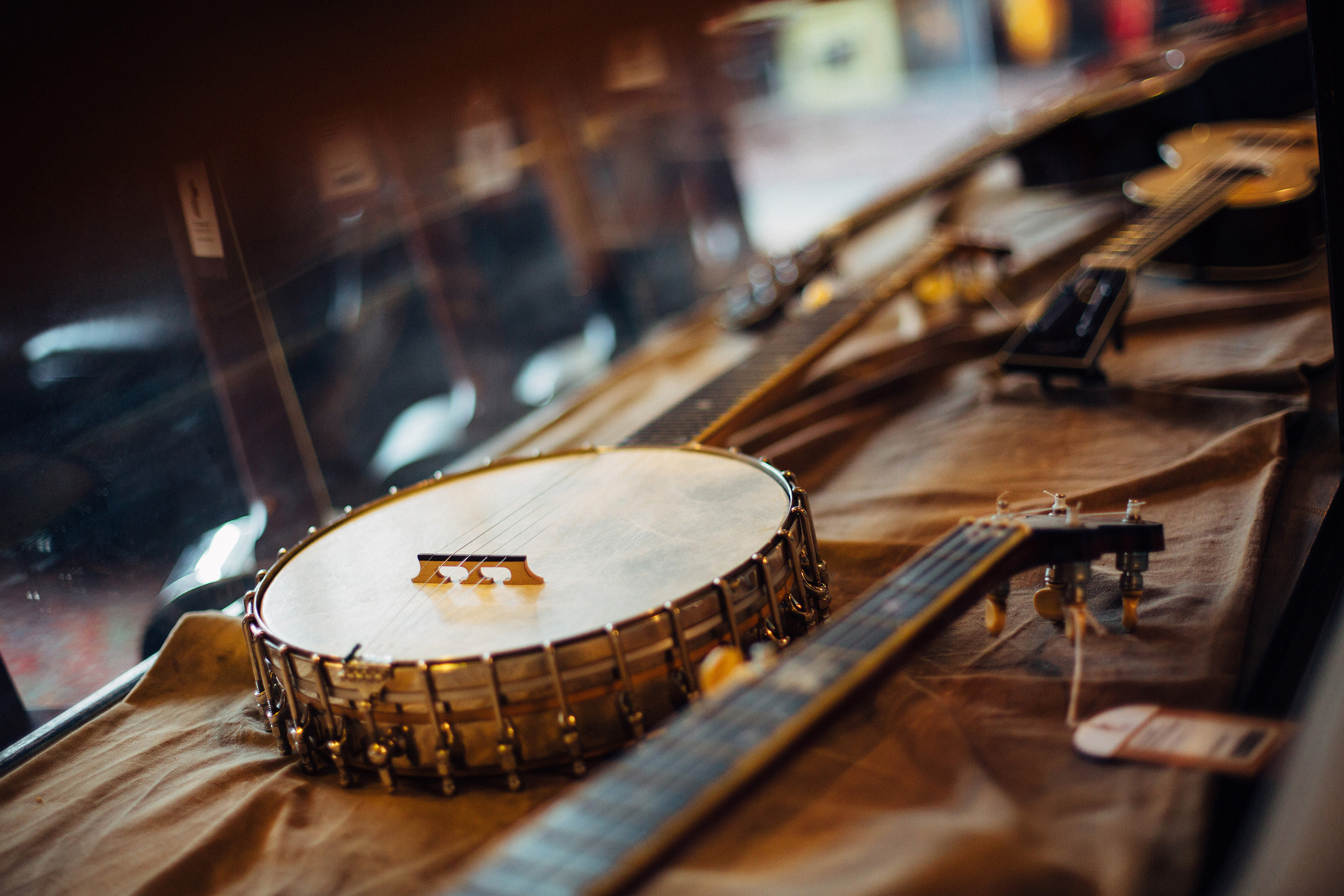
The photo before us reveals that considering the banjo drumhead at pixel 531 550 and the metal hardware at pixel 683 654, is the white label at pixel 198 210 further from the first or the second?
the metal hardware at pixel 683 654

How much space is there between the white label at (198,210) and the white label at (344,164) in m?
0.35

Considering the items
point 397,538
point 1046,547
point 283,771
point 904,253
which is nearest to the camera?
point 1046,547

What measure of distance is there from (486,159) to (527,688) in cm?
264

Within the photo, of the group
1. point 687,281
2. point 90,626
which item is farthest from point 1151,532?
point 687,281

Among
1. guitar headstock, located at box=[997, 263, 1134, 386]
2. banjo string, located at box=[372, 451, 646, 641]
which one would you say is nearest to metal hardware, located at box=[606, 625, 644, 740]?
banjo string, located at box=[372, 451, 646, 641]

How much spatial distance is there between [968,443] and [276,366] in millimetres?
1350

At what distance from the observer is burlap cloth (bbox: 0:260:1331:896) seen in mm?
799

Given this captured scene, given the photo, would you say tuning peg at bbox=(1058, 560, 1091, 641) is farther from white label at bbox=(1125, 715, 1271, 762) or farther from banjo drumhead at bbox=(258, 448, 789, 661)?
banjo drumhead at bbox=(258, 448, 789, 661)

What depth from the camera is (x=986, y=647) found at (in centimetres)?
115

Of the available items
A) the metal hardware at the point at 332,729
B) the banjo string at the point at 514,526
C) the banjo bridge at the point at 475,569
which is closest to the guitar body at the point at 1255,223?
the banjo string at the point at 514,526

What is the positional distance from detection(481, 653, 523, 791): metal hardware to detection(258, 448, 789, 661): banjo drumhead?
3 centimetres

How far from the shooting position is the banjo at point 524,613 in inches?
38.1

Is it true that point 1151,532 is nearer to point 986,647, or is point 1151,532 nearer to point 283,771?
point 986,647

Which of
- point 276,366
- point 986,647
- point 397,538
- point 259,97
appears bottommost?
point 986,647
